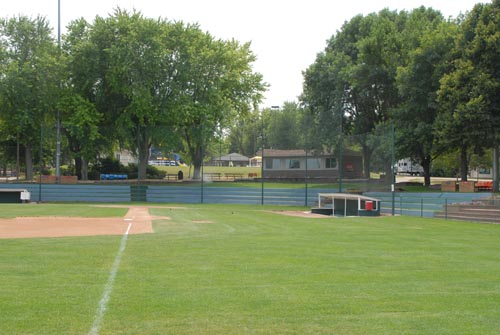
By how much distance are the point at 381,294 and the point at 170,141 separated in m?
37.0

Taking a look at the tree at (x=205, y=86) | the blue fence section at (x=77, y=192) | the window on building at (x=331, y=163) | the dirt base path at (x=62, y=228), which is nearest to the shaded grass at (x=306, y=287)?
the dirt base path at (x=62, y=228)

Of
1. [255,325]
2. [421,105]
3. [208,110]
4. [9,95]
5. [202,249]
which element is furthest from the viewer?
[208,110]

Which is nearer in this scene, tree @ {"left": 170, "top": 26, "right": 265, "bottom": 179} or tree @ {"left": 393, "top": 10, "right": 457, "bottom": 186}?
tree @ {"left": 393, "top": 10, "right": 457, "bottom": 186}

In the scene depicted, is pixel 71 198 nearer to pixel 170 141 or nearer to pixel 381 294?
pixel 170 141

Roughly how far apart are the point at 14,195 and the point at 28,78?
12.8 metres

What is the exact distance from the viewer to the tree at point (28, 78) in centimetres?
4652

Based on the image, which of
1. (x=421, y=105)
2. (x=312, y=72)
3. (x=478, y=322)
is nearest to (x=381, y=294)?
(x=478, y=322)

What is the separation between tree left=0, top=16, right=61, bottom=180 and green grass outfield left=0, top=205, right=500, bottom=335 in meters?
35.1

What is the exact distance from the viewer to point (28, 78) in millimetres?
47062

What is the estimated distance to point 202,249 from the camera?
13203mm

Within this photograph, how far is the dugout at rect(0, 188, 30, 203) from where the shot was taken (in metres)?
38.0

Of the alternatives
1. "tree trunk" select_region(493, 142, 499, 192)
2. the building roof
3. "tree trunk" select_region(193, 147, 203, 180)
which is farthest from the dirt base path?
"tree trunk" select_region(493, 142, 499, 192)

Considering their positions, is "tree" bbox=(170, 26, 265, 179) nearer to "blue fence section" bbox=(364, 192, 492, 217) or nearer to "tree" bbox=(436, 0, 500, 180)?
"blue fence section" bbox=(364, 192, 492, 217)

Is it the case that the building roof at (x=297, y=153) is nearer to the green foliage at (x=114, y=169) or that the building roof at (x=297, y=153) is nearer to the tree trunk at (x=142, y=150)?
the green foliage at (x=114, y=169)
